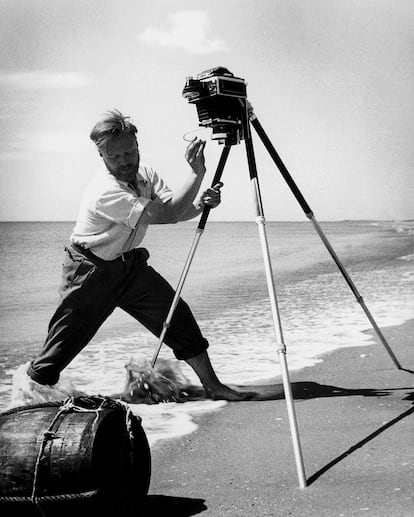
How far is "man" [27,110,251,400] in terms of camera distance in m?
2.96

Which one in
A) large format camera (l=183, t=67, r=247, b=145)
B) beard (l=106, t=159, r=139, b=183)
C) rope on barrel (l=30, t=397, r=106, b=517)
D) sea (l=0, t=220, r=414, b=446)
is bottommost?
sea (l=0, t=220, r=414, b=446)

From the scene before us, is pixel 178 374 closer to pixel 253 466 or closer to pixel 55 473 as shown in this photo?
pixel 253 466

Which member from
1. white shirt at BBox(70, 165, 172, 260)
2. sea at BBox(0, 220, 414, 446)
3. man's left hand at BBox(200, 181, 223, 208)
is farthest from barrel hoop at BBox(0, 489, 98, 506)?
man's left hand at BBox(200, 181, 223, 208)

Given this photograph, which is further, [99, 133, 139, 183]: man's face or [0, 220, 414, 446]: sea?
[0, 220, 414, 446]: sea

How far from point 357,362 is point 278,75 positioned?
6.69 feet

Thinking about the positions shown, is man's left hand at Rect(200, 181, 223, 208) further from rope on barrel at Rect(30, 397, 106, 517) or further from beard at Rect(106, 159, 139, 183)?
rope on barrel at Rect(30, 397, 106, 517)

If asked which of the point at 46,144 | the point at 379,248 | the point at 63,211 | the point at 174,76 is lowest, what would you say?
the point at 379,248

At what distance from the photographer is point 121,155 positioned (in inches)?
121

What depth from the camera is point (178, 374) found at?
3604mm

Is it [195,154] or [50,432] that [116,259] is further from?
[50,432]

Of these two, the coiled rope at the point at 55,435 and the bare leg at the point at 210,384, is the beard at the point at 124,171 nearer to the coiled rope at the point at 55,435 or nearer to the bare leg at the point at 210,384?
the bare leg at the point at 210,384

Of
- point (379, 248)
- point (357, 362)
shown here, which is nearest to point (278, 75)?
point (357, 362)

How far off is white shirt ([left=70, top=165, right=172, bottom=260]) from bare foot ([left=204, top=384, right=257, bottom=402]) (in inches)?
29.3

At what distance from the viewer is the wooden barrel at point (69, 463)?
6.33ft
